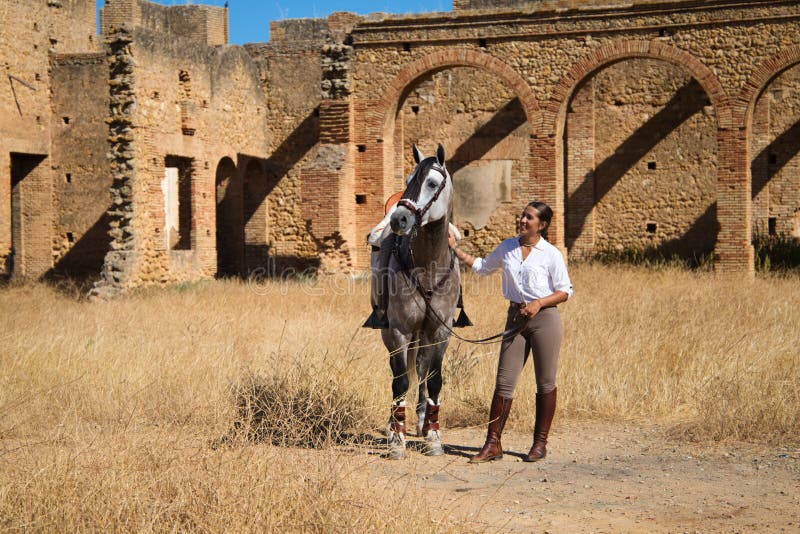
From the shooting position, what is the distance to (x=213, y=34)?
87.2ft

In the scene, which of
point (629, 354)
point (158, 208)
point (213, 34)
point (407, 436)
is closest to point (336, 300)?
point (158, 208)

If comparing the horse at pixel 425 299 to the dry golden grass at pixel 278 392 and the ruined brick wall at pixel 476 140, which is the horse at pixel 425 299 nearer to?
the dry golden grass at pixel 278 392

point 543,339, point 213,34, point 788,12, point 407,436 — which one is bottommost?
point 407,436

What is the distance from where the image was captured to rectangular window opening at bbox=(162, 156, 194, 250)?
1803 centimetres

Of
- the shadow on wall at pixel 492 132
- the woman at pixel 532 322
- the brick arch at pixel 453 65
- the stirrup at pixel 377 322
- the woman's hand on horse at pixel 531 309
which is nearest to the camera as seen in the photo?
the woman's hand on horse at pixel 531 309

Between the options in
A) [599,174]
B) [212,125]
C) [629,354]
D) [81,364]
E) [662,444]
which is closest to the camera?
[662,444]

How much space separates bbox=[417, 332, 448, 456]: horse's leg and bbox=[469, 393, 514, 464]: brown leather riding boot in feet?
0.92

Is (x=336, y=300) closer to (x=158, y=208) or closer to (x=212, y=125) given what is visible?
(x=158, y=208)

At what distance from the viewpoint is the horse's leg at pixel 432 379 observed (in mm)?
6016

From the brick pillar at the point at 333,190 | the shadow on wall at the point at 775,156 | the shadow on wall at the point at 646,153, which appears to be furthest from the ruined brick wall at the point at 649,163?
the brick pillar at the point at 333,190

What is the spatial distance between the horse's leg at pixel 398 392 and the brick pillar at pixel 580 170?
14.7 m

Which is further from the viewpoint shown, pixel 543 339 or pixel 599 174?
pixel 599 174

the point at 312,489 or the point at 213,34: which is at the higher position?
the point at 213,34

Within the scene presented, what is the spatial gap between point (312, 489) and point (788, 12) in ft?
49.3
